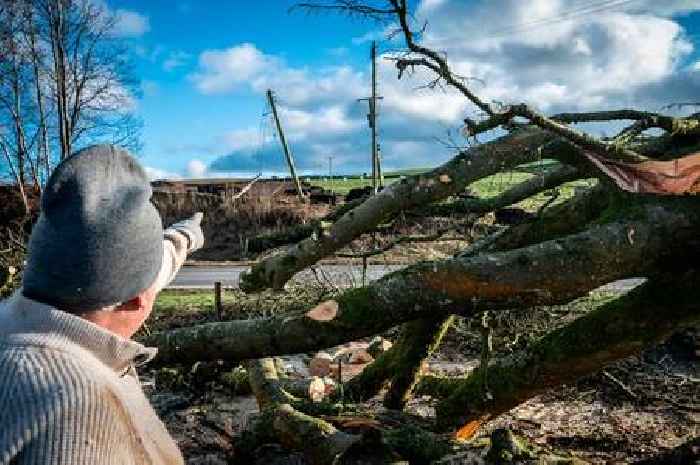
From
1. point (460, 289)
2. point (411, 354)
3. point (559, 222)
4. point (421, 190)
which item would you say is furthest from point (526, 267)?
point (411, 354)

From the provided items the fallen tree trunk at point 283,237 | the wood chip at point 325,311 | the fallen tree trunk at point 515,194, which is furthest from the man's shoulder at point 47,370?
the fallen tree trunk at point 283,237

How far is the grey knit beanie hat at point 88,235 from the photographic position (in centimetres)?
159

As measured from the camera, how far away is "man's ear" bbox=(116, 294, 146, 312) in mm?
1722

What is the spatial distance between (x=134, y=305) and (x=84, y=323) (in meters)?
0.16

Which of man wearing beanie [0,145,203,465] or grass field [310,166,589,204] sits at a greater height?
grass field [310,166,589,204]

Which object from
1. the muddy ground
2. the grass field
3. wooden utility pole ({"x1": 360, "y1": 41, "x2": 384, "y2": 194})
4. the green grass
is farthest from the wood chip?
wooden utility pole ({"x1": 360, "y1": 41, "x2": 384, "y2": 194})

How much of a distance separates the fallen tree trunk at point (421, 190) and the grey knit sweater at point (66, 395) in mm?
3682

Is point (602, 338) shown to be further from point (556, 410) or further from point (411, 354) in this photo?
point (556, 410)

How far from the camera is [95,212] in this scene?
1591 mm

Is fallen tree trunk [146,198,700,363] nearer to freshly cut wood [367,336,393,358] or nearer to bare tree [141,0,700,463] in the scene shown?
bare tree [141,0,700,463]

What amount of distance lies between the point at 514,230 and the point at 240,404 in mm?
3102

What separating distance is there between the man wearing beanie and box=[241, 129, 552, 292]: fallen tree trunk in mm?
3594

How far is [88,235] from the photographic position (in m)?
1.59

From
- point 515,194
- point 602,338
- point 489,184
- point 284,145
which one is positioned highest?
point 284,145
